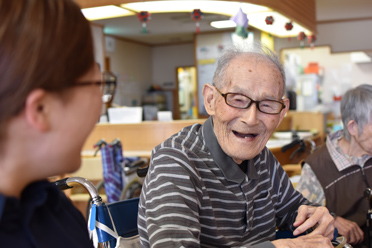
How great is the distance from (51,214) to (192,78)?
41.5 ft

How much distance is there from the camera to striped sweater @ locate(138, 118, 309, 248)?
1.18 meters

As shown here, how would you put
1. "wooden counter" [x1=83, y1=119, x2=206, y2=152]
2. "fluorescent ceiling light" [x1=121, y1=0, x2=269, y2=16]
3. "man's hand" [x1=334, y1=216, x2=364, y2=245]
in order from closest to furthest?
"man's hand" [x1=334, y1=216, x2=364, y2=245] → "fluorescent ceiling light" [x1=121, y1=0, x2=269, y2=16] → "wooden counter" [x1=83, y1=119, x2=206, y2=152]

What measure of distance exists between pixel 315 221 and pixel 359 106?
3.02 ft

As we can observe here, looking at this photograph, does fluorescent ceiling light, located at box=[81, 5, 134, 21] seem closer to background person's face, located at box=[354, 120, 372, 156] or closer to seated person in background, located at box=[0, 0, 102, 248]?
background person's face, located at box=[354, 120, 372, 156]

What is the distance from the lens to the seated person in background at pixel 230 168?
1245 millimetres

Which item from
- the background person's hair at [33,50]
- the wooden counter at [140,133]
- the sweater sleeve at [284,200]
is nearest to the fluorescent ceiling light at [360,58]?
the wooden counter at [140,133]

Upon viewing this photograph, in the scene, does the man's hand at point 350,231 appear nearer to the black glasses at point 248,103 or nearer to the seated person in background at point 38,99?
the black glasses at point 248,103

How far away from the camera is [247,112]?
1.39 metres

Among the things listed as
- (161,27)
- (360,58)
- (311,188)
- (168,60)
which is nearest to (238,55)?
(311,188)

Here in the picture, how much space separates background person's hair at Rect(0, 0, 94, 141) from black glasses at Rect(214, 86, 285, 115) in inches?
31.3

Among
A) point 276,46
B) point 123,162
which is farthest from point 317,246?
point 276,46

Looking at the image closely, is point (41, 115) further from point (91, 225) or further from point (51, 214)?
point (91, 225)

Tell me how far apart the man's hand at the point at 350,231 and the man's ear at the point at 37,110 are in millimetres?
1655

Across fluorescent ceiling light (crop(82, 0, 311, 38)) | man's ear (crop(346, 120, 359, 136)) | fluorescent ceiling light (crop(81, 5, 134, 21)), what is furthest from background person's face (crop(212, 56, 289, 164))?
fluorescent ceiling light (crop(81, 5, 134, 21))
